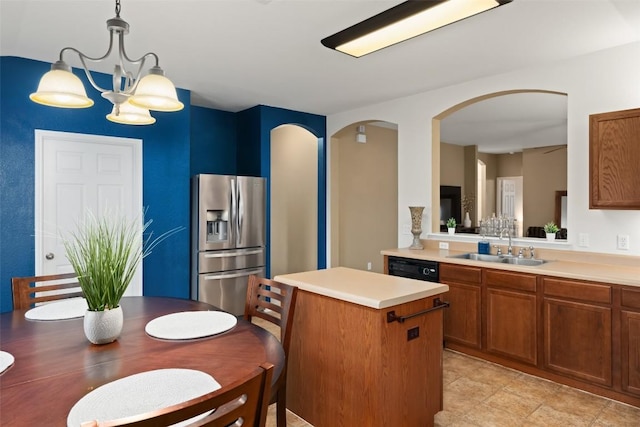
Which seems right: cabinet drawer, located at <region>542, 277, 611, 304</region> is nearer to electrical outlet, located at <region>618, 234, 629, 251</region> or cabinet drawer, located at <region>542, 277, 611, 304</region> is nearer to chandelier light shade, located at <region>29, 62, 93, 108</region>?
electrical outlet, located at <region>618, 234, 629, 251</region>

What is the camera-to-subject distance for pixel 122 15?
8.11 feet

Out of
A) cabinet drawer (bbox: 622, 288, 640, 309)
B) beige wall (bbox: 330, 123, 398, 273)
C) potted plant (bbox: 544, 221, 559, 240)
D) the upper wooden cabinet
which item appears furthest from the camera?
beige wall (bbox: 330, 123, 398, 273)

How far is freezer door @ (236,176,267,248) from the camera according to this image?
4410 millimetres

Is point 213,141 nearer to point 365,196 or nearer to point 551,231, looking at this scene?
point 365,196

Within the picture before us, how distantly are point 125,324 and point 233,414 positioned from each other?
1.21 m

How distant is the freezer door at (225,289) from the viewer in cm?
420

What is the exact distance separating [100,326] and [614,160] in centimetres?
335

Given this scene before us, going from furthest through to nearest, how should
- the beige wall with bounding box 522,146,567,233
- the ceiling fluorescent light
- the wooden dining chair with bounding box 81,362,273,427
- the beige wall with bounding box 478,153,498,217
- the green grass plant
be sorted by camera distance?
the beige wall with bounding box 478,153,498,217 < the beige wall with bounding box 522,146,567,233 < the ceiling fluorescent light < the green grass plant < the wooden dining chair with bounding box 81,362,273,427

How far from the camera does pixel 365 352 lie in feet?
6.22

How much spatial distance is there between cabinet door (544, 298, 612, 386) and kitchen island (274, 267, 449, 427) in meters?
1.20

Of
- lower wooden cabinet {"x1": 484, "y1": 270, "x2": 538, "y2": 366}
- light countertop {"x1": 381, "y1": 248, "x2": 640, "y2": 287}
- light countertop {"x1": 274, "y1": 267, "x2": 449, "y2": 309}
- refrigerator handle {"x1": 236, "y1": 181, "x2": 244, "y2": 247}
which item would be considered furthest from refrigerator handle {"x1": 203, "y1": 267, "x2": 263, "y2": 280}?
lower wooden cabinet {"x1": 484, "y1": 270, "x2": 538, "y2": 366}

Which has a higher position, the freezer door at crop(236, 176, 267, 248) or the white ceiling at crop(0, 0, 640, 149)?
the white ceiling at crop(0, 0, 640, 149)

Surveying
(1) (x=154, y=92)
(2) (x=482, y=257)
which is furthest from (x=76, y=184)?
(2) (x=482, y=257)

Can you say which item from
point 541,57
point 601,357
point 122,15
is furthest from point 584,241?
point 122,15
